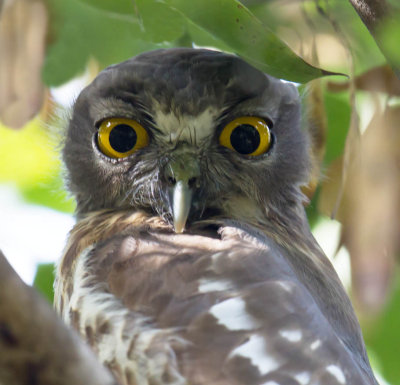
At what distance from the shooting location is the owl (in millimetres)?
2213

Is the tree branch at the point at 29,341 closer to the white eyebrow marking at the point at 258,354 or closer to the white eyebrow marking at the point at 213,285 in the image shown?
the white eyebrow marking at the point at 258,354

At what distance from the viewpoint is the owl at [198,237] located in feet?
7.26

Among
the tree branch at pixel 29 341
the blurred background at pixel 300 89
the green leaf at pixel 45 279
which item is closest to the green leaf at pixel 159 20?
the blurred background at pixel 300 89

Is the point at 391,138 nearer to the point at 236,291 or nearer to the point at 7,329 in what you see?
the point at 236,291

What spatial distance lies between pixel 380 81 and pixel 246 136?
596mm

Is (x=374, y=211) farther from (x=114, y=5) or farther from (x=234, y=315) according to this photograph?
(x=114, y=5)

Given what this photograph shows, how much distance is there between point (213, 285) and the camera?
7.77 ft

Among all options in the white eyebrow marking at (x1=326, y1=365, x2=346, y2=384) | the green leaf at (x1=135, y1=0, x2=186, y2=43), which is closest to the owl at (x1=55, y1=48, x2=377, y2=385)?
the white eyebrow marking at (x1=326, y1=365, x2=346, y2=384)

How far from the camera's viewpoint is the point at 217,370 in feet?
6.95

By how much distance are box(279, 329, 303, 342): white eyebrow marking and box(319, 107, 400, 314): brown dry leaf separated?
19.7 inches

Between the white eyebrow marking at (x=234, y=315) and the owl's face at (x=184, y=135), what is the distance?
2.03ft

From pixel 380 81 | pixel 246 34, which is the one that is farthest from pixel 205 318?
pixel 380 81

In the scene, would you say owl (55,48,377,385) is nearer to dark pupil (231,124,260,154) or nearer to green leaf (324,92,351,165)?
dark pupil (231,124,260,154)

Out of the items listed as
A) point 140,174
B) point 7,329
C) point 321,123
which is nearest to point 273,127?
point 321,123
